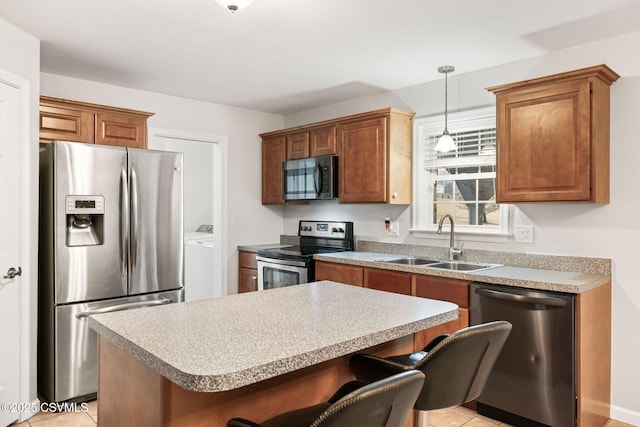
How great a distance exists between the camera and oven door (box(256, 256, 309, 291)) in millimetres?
3949

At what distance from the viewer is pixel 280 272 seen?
4.14 meters

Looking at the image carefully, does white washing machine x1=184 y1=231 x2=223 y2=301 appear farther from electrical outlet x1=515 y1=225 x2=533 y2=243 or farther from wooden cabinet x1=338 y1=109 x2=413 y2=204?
electrical outlet x1=515 y1=225 x2=533 y2=243

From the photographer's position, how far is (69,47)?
2992 millimetres

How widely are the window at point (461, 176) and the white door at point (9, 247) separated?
289 centimetres

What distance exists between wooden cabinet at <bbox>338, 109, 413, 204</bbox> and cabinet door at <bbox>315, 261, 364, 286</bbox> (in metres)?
0.62

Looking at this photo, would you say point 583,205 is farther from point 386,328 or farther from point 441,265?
point 386,328

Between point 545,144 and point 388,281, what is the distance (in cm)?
137

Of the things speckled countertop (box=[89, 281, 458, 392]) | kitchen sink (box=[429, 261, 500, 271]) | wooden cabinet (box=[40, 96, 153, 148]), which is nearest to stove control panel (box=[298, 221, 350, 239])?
kitchen sink (box=[429, 261, 500, 271])

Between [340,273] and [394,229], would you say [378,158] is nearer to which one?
[394,229]

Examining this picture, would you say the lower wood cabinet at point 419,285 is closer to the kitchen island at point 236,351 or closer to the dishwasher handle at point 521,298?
the dishwasher handle at point 521,298

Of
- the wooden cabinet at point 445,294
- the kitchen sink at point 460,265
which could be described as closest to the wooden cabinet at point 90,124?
the wooden cabinet at point 445,294

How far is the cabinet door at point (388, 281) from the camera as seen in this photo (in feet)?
10.3

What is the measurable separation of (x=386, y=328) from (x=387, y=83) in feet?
9.30

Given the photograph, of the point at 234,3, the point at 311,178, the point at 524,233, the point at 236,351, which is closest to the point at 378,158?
the point at 311,178
